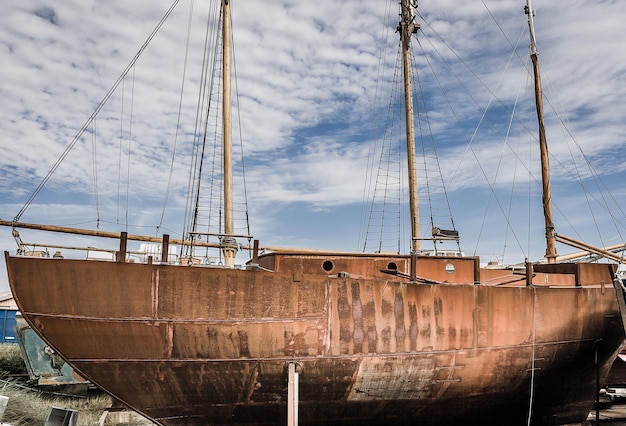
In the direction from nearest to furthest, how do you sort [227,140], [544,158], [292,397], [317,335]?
[292,397], [317,335], [227,140], [544,158]

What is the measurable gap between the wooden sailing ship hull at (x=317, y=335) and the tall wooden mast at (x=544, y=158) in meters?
4.69

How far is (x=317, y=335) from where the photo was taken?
9180mm

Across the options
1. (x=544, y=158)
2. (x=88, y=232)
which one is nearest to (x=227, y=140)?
(x=88, y=232)

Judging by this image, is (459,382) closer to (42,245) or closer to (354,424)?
(354,424)

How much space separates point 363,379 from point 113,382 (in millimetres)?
4965

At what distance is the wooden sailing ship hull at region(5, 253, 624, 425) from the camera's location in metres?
8.45

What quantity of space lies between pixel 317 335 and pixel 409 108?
9239mm

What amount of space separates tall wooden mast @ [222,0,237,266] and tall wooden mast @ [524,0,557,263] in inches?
447

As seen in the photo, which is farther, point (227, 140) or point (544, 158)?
point (544, 158)

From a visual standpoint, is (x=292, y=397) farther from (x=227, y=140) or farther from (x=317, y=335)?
(x=227, y=140)

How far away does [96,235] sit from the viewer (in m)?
11.1

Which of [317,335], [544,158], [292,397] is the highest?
[544,158]

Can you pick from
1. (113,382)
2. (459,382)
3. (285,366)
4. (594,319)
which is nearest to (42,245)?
(113,382)

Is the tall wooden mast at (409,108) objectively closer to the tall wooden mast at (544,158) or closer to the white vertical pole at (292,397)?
the tall wooden mast at (544,158)
